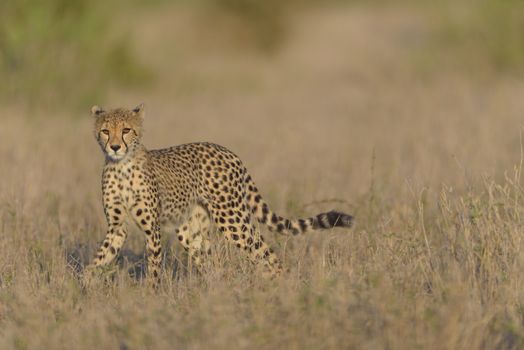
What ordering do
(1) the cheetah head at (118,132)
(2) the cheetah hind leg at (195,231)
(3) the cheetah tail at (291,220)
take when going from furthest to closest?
(2) the cheetah hind leg at (195,231), (3) the cheetah tail at (291,220), (1) the cheetah head at (118,132)

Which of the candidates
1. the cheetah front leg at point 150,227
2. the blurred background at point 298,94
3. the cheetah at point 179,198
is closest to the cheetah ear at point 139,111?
the cheetah at point 179,198

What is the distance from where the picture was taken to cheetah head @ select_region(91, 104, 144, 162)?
5.16m

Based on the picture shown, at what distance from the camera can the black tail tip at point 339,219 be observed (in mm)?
5234

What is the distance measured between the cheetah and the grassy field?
156 mm

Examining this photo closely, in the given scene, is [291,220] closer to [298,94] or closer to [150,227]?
[150,227]

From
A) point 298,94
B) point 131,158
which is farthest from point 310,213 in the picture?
point 298,94

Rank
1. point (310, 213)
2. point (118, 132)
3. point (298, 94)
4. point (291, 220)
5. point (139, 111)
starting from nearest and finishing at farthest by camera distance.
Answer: point (118, 132) < point (139, 111) < point (291, 220) < point (310, 213) < point (298, 94)

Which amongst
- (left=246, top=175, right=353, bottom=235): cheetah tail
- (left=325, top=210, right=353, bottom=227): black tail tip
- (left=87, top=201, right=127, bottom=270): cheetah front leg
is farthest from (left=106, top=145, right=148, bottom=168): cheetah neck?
(left=325, top=210, right=353, bottom=227): black tail tip

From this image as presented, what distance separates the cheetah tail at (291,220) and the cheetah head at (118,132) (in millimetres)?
846

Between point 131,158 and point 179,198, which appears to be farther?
point 179,198

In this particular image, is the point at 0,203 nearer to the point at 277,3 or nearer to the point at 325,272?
the point at 325,272

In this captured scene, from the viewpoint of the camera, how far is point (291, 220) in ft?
18.6

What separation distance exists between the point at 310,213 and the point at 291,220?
133 cm

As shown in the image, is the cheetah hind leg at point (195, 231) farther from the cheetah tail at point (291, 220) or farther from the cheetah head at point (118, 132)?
the cheetah head at point (118, 132)
